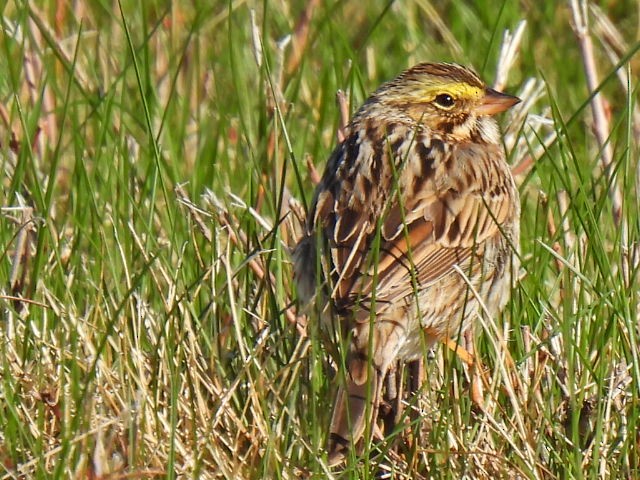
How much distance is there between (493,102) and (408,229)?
0.81 meters

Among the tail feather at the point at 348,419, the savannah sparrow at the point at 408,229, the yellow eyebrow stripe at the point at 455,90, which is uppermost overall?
the yellow eyebrow stripe at the point at 455,90

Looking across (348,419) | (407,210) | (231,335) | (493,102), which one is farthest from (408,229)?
(348,419)

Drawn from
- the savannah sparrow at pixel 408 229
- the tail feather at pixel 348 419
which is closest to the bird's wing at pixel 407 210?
the savannah sparrow at pixel 408 229

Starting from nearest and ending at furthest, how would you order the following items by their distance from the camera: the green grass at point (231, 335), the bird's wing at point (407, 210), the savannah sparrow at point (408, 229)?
the green grass at point (231, 335) → the savannah sparrow at point (408, 229) → the bird's wing at point (407, 210)

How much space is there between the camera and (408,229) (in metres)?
4.80

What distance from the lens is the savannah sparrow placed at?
440 centimetres

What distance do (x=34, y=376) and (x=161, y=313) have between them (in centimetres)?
68

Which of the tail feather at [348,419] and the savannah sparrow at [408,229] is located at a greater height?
the savannah sparrow at [408,229]

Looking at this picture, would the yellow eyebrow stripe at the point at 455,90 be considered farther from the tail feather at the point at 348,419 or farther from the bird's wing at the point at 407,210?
the tail feather at the point at 348,419

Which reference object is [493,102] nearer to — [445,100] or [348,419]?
[445,100]

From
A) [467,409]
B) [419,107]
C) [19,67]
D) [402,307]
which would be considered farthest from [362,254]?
[19,67]

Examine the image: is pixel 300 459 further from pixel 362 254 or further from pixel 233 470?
pixel 362 254

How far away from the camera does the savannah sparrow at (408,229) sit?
14.4 ft

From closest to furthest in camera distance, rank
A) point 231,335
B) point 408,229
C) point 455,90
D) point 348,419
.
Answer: point 348,419 < point 408,229 < point 231,335 < point 455,90
